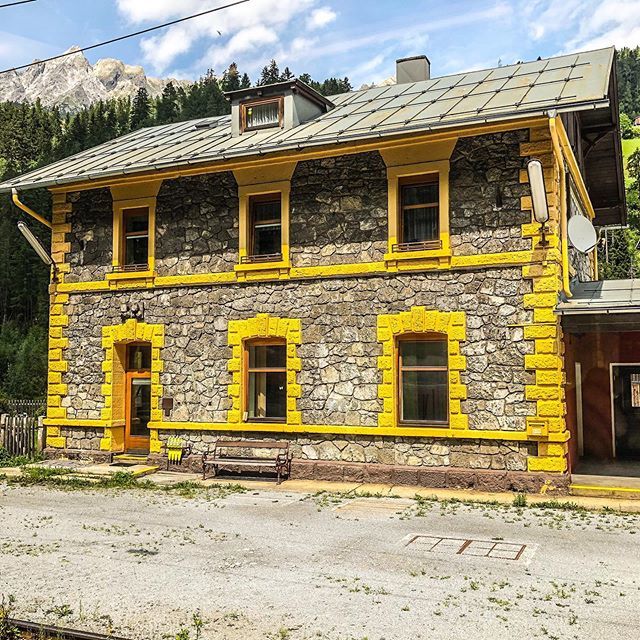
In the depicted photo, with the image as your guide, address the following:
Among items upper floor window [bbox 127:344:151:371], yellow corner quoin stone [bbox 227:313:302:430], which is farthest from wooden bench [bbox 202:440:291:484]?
upper floor window [bbox 127:344:151:371]

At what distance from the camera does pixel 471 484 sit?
11719mm

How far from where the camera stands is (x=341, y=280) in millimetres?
13039

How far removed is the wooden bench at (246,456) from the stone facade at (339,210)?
3585 millimetres

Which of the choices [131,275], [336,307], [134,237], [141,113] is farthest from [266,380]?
[141,113]

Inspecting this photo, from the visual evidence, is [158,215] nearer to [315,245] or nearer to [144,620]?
[315,245]

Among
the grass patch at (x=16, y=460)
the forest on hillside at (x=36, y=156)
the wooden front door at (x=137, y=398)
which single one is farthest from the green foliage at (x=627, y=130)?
the grass patch at (x=16, y=460)

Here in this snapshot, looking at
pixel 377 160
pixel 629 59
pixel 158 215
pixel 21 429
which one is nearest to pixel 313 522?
pixel 377 160

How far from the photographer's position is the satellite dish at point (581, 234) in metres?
13.2

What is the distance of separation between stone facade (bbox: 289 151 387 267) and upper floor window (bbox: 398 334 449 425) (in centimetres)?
183

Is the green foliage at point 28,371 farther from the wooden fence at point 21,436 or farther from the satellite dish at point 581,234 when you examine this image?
the satellite dish at point 581,234

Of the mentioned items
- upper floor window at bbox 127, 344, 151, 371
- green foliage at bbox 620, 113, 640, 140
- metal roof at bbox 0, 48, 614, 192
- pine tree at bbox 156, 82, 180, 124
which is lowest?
upper floor window at bbox 127, 344, 151, 371

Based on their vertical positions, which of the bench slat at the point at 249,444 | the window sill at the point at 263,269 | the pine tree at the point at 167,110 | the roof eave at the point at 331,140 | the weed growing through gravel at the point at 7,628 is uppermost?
the pine tree at the point at 167,110

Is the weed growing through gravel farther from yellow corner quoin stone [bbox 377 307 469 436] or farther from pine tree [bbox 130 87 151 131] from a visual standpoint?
pine tree [bbox 130 87 151 131]

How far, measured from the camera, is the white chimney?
17.5m
